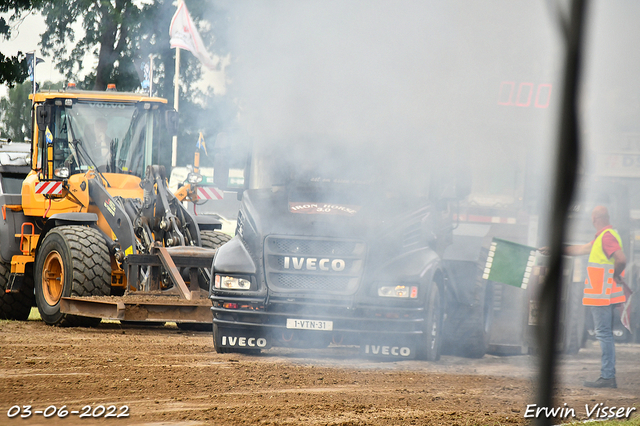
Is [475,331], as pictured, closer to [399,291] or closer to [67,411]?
[399,291]

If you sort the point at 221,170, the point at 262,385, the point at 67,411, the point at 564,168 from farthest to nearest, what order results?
the point at 221,170, the point at 262,385, the point at 67,411, the point at 564,168

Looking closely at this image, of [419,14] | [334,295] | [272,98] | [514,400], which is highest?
[419,14]

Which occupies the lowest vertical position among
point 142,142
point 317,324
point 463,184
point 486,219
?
point 317,324

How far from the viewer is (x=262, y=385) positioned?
5.77m

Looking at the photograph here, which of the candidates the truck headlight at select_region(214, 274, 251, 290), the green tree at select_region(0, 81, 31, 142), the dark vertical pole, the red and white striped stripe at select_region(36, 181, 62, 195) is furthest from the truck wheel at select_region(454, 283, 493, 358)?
the green tree at select_region(0, 81, 31, 142)

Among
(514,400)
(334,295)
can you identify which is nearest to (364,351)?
(334,295)

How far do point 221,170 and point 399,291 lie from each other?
2.20 m

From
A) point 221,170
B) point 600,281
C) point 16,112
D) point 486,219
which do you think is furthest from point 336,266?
point 16,112

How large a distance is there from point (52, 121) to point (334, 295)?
17.2 ft

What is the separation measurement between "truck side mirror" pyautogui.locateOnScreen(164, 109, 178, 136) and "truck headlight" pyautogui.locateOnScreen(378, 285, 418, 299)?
451 cm

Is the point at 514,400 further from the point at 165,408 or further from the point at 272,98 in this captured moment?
the point at 272,98

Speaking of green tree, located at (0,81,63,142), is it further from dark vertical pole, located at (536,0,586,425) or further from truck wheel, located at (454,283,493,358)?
dark vertical pole, located at (536,0,586,425)

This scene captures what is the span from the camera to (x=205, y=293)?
9195mm

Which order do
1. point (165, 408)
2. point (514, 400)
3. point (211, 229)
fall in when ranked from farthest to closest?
point (211, 229) < point (514, 400) < point (165, 408)
